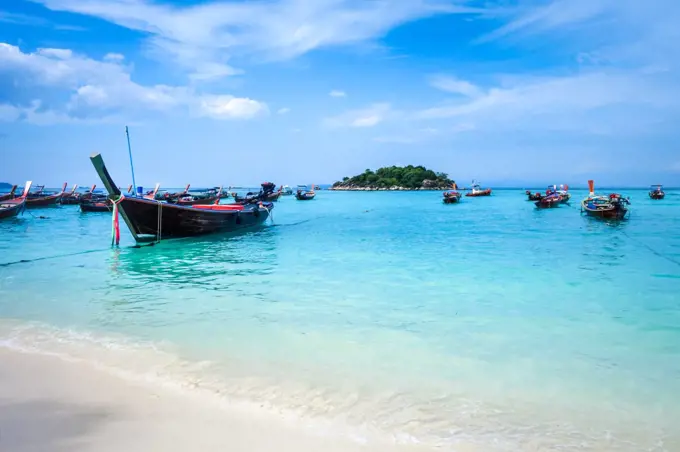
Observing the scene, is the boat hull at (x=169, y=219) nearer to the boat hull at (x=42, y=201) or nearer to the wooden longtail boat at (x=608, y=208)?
the wooden longtail boat at (x=608, y=208)

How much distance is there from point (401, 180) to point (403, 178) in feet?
3.49

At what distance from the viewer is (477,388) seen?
4992 millimetres

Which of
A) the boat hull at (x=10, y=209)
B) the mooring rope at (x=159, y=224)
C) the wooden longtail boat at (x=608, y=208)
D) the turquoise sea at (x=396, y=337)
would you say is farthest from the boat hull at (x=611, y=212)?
the boat hull at (x=10, y=209)

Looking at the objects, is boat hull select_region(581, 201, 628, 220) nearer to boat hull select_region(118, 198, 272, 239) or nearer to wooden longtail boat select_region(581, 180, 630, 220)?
wooden longtail boat select_region(581, 180, 630, 220)

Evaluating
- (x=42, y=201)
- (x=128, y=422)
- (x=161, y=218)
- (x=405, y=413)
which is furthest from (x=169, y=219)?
(x=42, y=201)

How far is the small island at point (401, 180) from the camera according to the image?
5655 inches

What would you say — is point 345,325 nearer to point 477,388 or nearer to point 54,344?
point 477,388

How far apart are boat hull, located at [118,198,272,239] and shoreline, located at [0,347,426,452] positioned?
1304cm

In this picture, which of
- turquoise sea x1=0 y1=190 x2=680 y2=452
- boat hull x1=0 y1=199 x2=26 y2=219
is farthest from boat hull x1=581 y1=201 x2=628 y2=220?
boat hull x1=0 y1=199 x2=26 y2=219

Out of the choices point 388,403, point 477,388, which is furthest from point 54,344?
point 477,388

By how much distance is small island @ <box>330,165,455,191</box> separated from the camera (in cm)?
14362

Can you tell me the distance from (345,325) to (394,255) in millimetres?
8615

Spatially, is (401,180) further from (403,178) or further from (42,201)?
(42,201)

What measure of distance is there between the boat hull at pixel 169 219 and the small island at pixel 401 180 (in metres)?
125
